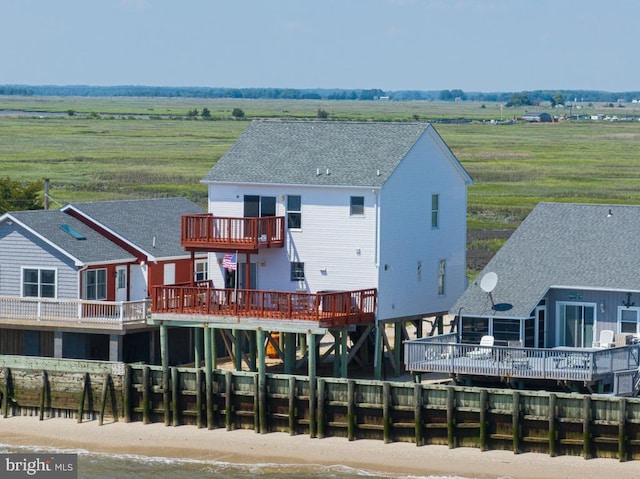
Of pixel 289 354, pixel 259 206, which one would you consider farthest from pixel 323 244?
pixel 289 354

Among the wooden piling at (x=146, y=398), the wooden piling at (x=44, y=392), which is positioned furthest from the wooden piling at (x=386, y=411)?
the wooden piling at (x=44, y=392)

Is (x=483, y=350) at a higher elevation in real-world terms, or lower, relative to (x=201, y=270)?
lower

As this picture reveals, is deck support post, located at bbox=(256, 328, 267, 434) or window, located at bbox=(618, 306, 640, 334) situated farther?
window, located at bbox=(618, 306, 640, 334)

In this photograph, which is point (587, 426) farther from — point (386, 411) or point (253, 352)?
point (253, 352)

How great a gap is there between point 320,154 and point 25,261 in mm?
9994

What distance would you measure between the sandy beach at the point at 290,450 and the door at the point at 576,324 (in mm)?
→ 6242

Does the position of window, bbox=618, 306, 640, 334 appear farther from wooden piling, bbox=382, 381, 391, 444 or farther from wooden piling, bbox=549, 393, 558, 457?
wooden piling, bbox=382, 381, 391, 444

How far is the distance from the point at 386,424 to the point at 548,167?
3555 inches

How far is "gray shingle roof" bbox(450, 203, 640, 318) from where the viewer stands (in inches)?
1860

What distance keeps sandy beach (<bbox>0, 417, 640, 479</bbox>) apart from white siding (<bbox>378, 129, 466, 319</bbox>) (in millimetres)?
6831

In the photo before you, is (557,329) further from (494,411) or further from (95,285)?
(95,285)

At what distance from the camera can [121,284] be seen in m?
53.1

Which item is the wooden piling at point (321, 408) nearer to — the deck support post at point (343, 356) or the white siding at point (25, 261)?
the deck support post at point (343, 356)

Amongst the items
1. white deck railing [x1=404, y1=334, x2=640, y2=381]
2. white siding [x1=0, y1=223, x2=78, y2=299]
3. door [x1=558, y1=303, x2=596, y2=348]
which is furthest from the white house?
door [x1=558, y1=303, x2=596, y2=348]
